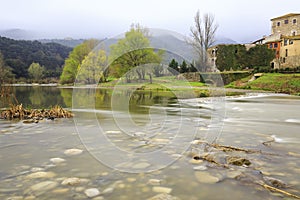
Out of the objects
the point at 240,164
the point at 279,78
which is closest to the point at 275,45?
the point at 279,78

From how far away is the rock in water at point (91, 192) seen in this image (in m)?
2.82

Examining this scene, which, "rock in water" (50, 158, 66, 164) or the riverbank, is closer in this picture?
"rock in water" (50, 158, 66, 164)

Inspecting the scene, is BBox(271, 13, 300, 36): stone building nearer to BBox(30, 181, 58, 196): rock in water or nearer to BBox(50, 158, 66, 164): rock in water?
BBox(50, 158, 66, 164): rock in water

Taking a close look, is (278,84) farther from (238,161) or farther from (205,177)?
(205,177)

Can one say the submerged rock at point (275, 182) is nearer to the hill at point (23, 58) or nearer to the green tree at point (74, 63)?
the green tree at point (74, 63)

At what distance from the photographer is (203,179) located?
10.7 feet

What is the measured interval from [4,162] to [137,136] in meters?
2.67

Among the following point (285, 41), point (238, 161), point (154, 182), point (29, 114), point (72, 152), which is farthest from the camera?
point (285, 41)

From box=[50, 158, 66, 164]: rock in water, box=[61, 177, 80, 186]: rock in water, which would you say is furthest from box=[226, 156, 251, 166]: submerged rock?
box=[50, 158, 66, 164]: rock in water

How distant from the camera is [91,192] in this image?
9.48 feet

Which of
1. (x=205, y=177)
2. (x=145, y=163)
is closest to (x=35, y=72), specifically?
(x=145, y=163)

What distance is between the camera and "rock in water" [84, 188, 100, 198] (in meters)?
2.82

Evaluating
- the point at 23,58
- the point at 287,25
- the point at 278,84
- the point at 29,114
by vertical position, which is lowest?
the point at 29,114

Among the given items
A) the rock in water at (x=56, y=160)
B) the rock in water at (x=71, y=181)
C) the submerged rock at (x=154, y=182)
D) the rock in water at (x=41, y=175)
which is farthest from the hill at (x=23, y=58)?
the submerged rock at (x=154, y=182)
